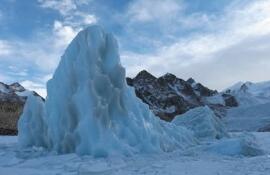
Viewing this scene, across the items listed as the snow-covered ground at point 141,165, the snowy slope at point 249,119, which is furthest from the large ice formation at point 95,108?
the snowy slope at point 249,119

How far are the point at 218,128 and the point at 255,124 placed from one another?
60856 millimetres

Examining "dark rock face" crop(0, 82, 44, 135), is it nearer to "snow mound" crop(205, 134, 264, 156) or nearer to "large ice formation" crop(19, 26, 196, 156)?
"large ice formation" crop(19, 26, 196, 156)

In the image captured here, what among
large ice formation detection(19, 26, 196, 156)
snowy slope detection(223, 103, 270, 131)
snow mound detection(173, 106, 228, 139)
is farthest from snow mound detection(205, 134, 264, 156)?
snowy slope detection(223, 103, 270, 131)

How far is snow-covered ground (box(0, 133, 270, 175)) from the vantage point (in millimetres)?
12609

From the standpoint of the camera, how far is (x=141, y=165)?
1387 cm

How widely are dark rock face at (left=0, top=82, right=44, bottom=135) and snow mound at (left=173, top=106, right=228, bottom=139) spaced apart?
36.9 meters

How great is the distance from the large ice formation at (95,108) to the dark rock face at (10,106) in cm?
4458

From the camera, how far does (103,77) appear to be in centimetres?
1873

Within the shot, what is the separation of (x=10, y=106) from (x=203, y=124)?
280 ft

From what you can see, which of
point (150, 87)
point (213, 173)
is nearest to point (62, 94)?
point (213, 173)

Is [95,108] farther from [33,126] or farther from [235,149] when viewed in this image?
[235,149]

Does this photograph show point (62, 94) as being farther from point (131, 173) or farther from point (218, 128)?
point (218, 128)

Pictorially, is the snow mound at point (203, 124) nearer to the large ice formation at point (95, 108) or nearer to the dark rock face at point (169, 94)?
the large ice formation at point (95, 108)

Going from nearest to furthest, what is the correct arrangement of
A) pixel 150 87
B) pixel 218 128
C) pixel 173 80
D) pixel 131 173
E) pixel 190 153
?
pixel 131 173, pixel 190 153, pixel 218 128, pixel 150 87, pixel 173 80
